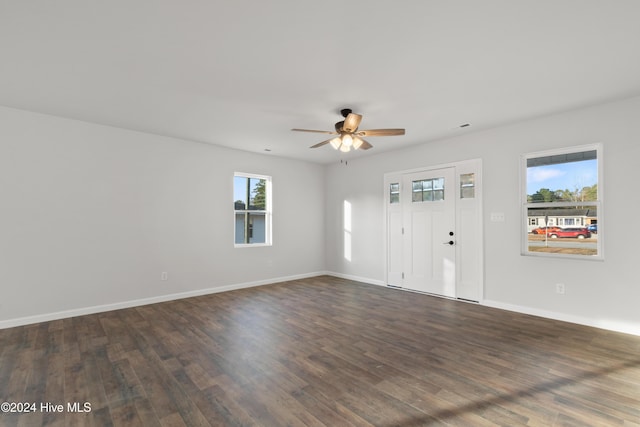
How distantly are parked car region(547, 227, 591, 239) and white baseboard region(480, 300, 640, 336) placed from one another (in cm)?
101

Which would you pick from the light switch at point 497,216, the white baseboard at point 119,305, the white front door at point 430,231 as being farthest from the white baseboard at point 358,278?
the light switch at point 497,216

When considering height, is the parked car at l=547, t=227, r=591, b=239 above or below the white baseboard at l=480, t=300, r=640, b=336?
above

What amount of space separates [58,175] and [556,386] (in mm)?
5916

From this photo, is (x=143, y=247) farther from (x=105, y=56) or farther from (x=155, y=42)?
(x=155, y=42)

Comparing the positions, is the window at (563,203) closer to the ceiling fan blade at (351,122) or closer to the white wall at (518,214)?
the white wall at (518,214)

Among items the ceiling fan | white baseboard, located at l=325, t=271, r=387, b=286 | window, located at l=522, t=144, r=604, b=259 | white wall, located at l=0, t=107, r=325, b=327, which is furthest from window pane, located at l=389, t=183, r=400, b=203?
white wall, located at l=0, t=107, r=325, b=327

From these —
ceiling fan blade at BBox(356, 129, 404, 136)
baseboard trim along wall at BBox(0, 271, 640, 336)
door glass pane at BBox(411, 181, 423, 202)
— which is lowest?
baseboard trim along wall at BBox(0, 271, 640, 336)

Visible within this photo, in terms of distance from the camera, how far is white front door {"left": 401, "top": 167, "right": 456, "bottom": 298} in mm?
4891

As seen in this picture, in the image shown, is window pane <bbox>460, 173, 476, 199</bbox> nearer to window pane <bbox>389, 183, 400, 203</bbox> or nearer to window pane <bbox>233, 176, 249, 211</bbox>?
window pane <bbox>389, 183, 400, 203</bbox>

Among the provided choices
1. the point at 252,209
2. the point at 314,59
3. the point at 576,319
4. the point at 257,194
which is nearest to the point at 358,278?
the point at 252,209

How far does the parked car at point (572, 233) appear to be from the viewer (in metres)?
3.65

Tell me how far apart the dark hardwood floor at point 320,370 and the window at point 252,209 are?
203 cm

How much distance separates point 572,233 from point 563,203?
15.8 inches

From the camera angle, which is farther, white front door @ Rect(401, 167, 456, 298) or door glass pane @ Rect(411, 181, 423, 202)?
door glass pane @ Rect(411, 181, 423, 202)
